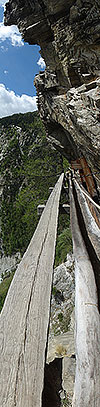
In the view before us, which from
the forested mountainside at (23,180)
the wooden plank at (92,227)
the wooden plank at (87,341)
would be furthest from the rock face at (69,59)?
the forested mountainside at (23,180)

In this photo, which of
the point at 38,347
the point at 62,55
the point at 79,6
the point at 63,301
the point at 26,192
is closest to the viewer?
the point at 38,347

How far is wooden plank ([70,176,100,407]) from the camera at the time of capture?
54cm

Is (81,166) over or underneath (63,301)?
over

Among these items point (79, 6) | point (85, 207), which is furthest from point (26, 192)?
point (85, 207)

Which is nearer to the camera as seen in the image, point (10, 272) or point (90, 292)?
point (90, 292)

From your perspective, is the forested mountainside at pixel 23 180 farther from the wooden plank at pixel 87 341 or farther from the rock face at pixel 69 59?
the wooden plank at pixel 87 341

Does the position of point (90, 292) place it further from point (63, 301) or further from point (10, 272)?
point (10, 272)

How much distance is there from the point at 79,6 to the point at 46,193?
592 inches

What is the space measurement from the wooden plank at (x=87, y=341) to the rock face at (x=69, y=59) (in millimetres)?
6129

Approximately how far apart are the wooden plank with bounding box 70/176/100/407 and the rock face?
613cm

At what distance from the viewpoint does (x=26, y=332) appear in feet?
2.18

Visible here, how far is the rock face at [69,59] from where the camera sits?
7.31 meters

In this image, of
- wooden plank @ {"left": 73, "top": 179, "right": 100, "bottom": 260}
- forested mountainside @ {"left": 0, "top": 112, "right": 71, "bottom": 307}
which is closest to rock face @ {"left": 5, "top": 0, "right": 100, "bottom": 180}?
wooden plank @ {"left": 73, "top": 179, "right": 100, "bottom": 260}

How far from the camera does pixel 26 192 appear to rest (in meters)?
24.9
